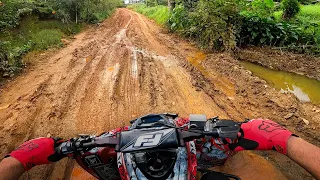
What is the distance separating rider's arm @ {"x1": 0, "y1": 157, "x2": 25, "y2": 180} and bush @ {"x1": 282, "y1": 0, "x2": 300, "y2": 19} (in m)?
12.7

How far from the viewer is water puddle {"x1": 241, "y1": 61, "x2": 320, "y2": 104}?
603 centimetres

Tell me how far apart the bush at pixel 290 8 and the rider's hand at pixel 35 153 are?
40.7 ft

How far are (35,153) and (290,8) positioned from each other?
41.8 ft

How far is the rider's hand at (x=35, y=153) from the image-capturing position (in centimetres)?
199

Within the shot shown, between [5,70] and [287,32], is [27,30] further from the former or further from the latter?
[287,32]

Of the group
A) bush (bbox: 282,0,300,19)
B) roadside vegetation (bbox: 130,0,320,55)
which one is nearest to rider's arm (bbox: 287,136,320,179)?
roadside vegetation (bbox: 130,0,320,55)

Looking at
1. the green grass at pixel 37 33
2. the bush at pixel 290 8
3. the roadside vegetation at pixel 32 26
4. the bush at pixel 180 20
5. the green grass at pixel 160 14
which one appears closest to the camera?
the roadside vegetation at pixel 32 26

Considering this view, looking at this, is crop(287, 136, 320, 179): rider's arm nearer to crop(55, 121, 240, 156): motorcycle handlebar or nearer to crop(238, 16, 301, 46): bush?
crop(55, 121, 240, 156): motorcycle handlebar

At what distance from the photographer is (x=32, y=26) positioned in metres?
11.2

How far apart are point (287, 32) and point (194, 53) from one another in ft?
11.6

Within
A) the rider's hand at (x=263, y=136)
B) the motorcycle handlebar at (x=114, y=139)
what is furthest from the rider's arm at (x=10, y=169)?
the rider's hand at (x=263, y=136)

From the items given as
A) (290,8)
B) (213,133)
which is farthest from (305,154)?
(290,8)

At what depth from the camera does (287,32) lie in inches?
360

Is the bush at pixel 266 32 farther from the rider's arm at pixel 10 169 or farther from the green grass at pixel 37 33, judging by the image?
the rider's arm at pixel 10 169
